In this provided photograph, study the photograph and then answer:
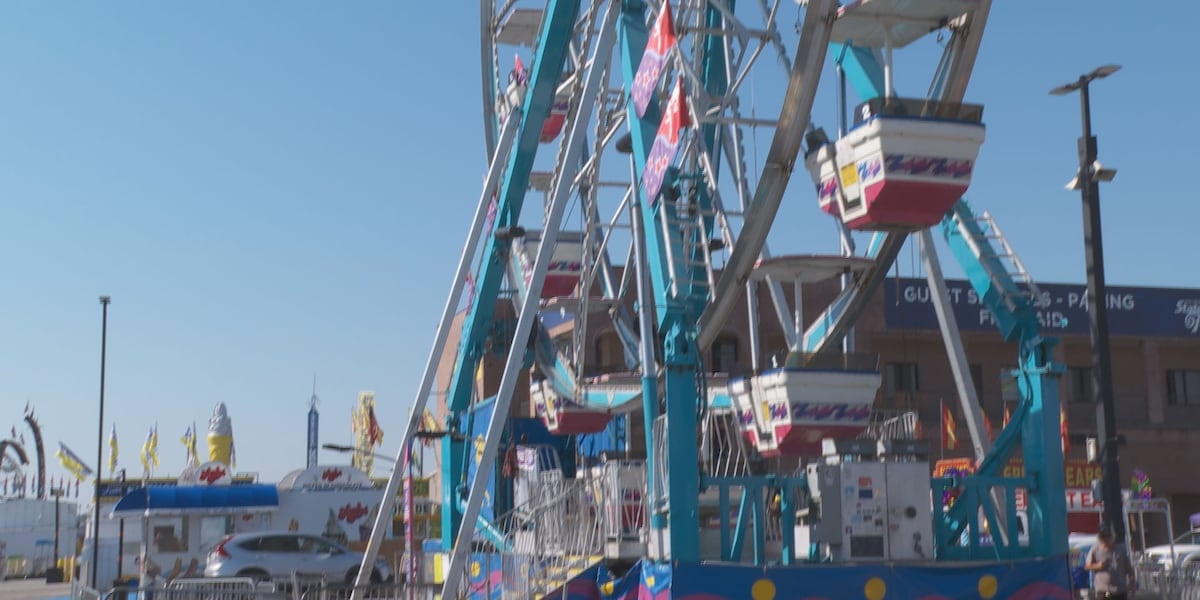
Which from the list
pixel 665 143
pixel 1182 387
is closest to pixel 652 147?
pixel 665 143

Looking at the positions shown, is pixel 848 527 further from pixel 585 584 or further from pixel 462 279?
pixel 462 279

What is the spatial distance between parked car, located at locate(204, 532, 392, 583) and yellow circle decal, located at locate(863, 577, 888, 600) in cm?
1925

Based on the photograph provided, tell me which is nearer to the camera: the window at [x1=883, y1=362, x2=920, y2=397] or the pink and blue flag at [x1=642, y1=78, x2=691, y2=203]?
the pink and blue flag at [x1=642, y1=78, x2=691, y2=203]

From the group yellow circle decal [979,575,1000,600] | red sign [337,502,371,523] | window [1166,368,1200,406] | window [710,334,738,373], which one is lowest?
yellow circle decal [979,575,1000,600]

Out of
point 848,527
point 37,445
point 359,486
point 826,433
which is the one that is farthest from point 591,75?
point 37,445

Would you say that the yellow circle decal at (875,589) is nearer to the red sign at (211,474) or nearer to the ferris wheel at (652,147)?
the ferris wheel at (652,147)

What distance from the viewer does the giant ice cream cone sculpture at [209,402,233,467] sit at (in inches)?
2391

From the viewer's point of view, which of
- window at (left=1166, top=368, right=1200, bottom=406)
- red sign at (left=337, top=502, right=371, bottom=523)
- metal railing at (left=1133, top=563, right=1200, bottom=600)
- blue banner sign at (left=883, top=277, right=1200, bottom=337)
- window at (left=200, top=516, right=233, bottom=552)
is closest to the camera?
metal railing at (left=1133, top=563, right=1200, bottom=600)

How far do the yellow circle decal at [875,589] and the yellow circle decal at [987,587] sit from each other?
1.31 meters

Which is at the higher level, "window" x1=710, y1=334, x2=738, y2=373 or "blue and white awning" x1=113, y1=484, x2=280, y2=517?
"window" x1=710, y1=334, x2=738, y2=373

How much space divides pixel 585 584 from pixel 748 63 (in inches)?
282

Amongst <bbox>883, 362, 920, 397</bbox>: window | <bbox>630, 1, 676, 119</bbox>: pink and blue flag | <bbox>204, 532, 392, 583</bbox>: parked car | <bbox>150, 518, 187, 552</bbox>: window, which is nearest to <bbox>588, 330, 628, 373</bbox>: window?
<bbox>883, 362, 920, 397</bbox>: window

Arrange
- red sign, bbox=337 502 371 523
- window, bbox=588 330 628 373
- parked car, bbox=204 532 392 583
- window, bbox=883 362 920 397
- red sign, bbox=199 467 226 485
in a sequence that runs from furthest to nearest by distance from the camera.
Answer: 1. window, bbox=883 362 920 397
2. window, bbox=588 330 628 373
3. red sign, bbox=199 467 226 485
4. red sign, bbox=337 502 371 523
5. parked car, bbox=204 532 392 583

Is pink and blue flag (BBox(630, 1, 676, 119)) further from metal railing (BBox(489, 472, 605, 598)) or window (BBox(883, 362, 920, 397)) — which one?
window (BBox(883, 362, 920, 397))
